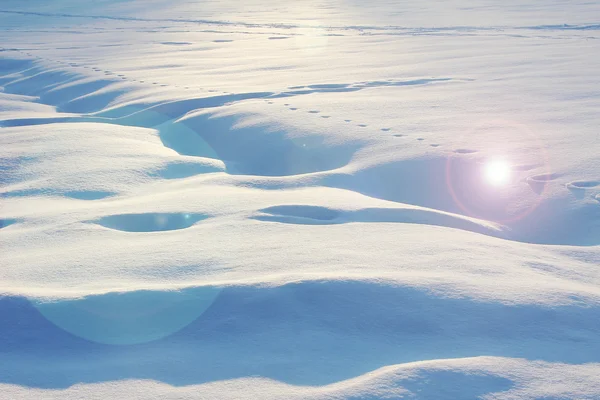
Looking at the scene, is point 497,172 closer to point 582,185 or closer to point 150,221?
point 582,185

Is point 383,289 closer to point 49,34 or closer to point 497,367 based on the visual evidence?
point 497,367

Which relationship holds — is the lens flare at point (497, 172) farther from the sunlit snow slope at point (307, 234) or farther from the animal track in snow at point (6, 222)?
the animal track in snow at point (6, 222)

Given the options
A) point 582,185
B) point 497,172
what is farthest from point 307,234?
point 582,185

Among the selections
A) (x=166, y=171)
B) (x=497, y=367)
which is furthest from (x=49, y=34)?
(x=497, y=367)

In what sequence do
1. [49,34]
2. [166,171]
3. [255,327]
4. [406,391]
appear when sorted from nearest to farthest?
[406,391], [255,327], [166,171], [49,34]

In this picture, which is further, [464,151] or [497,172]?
[464,151]

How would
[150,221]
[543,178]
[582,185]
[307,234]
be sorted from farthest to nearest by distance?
[543,178] → [582,185] → [150,221] → [307,234]

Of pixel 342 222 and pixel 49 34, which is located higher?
pixel 49 34
